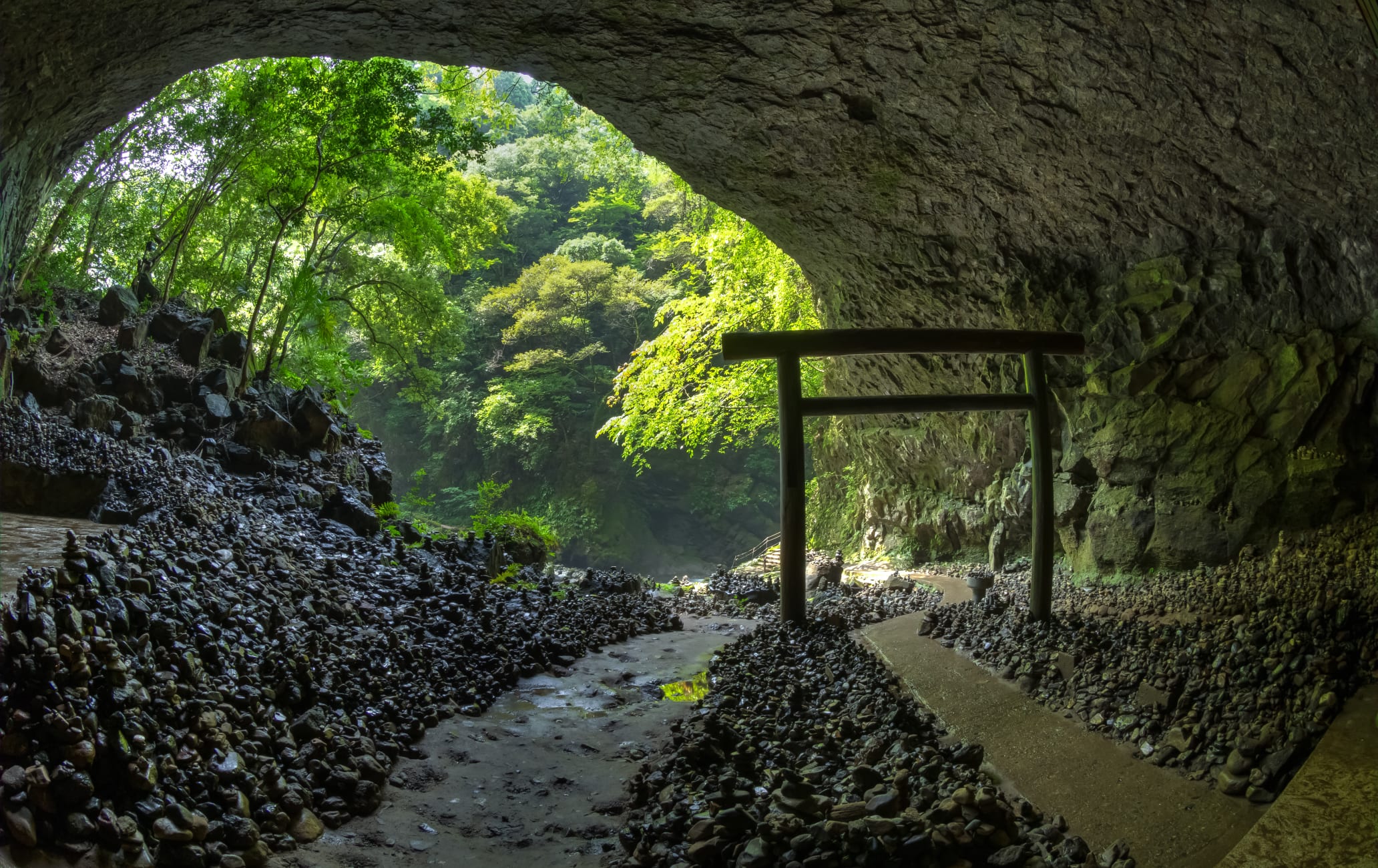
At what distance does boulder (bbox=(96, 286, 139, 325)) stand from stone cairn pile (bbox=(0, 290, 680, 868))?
6.5 inches

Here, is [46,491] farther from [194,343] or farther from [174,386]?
[194,343]

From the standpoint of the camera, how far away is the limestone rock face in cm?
442

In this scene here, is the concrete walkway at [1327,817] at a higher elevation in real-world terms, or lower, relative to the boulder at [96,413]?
lower

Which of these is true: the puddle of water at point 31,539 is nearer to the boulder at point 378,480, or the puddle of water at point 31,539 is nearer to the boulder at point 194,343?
the boulder at point 194,343

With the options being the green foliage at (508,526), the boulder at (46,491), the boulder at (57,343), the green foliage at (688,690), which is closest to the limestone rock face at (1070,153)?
the boulder at (46,491)

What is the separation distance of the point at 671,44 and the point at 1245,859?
17.7 ft

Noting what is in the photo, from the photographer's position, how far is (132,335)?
8273mm

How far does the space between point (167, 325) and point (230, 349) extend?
0.74 metres

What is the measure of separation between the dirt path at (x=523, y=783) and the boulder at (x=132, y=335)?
5.97 m

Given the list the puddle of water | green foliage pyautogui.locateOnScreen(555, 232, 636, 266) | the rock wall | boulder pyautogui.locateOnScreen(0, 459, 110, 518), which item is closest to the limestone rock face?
the rock wall

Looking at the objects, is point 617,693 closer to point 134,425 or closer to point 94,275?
point 134,425

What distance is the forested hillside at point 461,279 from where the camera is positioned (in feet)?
30.3

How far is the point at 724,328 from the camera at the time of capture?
Result: 42.3ft

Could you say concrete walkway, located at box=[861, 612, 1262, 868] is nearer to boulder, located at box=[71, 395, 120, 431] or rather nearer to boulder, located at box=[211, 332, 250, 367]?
boulder, located at box=[71, 395, 120, 431]
